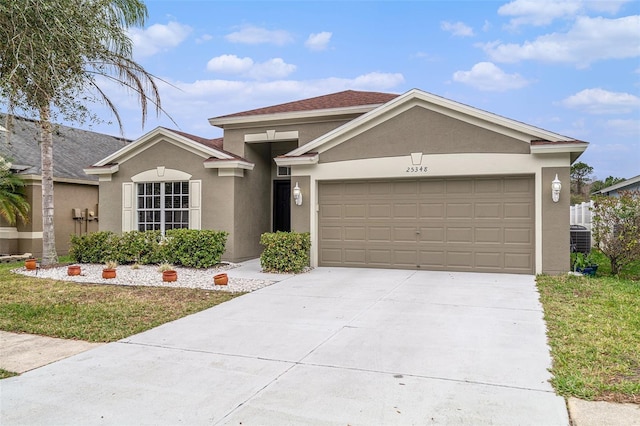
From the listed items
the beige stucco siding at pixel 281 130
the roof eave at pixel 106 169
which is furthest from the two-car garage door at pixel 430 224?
the roof eave at pixel 106 169

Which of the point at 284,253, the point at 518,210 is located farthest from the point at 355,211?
the point at 518,210

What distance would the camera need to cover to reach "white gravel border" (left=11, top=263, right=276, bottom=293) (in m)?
9.45

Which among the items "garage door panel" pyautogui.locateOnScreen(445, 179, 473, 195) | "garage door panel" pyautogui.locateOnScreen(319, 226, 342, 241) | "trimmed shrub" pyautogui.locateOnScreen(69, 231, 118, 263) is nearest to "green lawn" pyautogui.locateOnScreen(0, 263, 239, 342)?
"trimmed shrub" pyautogui.locateOnScreen(69, 231, 118, 263)

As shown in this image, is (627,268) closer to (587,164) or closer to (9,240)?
(9,240)

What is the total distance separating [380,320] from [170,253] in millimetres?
7610

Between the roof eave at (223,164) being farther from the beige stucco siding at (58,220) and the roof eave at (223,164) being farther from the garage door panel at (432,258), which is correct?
the beige stucco siding at (58,220)

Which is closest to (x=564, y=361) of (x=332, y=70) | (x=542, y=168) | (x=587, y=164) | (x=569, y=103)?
(x=542, y=168)

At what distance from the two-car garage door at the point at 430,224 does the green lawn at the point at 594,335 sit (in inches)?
56.2

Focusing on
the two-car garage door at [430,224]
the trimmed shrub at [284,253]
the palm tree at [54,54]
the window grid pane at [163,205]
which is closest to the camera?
the palm tree at [54,54]

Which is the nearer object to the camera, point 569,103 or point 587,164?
point 569,103

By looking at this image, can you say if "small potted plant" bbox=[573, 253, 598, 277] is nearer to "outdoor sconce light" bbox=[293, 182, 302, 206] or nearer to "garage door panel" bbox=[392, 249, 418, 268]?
"garage door panel" bbox=[392, 249, 418, 268]

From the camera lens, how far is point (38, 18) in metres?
5.05

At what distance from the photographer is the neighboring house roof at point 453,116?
973cm

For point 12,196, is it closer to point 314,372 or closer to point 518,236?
point 314,372
